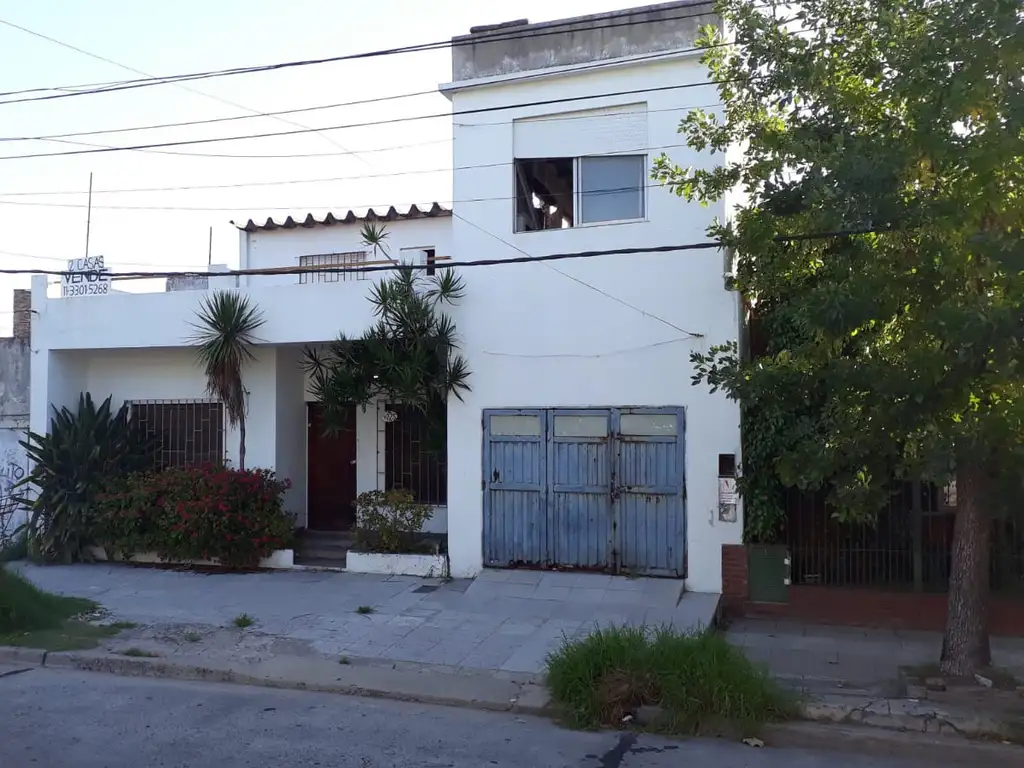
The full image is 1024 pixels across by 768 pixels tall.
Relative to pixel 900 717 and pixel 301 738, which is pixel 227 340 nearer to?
pixel 301 738

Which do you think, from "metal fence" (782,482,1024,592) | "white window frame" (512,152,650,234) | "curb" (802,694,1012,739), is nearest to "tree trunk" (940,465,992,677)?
"curb" (802,694,1012,739)

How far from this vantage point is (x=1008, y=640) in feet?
29.3

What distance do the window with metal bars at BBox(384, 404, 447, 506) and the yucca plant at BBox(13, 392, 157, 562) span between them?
3.69 metres

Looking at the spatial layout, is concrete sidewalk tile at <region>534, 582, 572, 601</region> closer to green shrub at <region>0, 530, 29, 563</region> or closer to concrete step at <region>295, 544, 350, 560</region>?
concrete step at <region>295, 544, 350, 560</region>

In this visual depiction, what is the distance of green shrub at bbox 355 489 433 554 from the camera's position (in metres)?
11.9

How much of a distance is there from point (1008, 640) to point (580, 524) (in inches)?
183

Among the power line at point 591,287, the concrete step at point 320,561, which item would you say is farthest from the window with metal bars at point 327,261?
the concrete step at point 320,561

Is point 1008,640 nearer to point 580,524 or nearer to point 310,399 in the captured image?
point 580,524

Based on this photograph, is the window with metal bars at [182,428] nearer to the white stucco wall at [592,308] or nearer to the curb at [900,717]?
the white stucco wall at [592,308]

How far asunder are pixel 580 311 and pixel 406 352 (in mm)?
2242

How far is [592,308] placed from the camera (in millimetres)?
10930

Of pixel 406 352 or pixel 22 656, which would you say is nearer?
pixel 22 656

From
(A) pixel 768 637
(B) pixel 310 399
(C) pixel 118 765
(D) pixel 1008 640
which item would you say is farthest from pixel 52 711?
(D) pixel 1008 640

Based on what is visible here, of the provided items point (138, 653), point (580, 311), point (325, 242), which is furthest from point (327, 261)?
point (138, 653)
